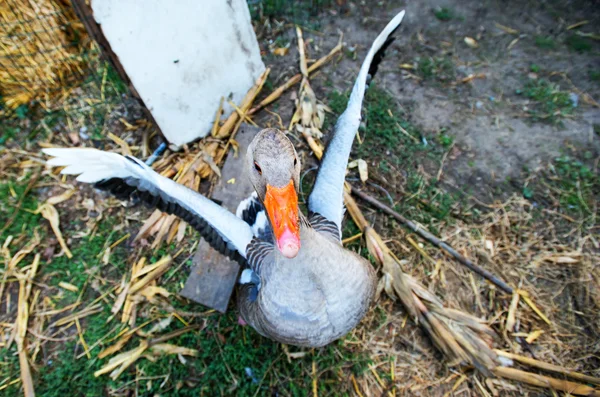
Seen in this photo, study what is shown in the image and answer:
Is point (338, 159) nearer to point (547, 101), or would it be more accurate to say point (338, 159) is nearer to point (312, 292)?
point (312, 292)

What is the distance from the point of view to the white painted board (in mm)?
2668

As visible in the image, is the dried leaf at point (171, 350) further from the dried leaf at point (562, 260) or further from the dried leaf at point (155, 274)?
the dried leaf at point (562, 260)

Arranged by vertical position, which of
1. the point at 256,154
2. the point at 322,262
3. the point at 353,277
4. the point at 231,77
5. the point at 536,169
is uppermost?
the point at 256,154

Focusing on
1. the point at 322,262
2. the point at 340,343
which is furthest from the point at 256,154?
the point at 340,343

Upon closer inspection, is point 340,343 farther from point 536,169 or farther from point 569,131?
point 569,131

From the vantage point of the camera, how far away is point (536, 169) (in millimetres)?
3346

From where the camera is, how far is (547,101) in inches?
144

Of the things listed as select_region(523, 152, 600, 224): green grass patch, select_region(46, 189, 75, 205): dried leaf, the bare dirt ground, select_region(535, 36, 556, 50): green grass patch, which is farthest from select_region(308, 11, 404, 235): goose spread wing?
select_region(46, 189, 75, 205): dried leaf

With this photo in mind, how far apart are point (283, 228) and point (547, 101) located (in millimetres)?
3596

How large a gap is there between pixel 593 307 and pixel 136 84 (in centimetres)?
411

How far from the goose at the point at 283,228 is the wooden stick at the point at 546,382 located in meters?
1.27

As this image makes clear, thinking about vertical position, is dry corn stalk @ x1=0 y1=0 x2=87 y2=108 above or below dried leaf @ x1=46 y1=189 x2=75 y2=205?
above

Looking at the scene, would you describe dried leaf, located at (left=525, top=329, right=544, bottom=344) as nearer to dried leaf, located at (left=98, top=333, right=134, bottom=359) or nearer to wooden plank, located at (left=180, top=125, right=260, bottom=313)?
wooden plank, located at (left=180, top=125, right=260, bottom=313)

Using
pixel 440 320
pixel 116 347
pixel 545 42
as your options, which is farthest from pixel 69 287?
pixel 545 42
